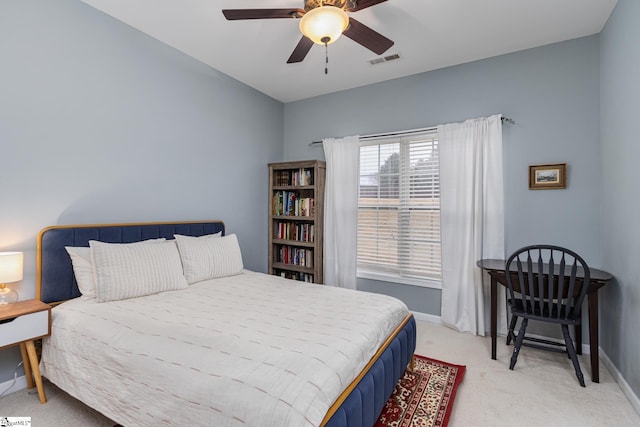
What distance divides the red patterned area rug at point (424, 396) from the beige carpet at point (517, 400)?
66mm

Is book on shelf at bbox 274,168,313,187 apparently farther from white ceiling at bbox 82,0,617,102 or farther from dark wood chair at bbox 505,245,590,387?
dark wood chair at bbox 505,245,590,387

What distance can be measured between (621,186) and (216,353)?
2900 millimetres

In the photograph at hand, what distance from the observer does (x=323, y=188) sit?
3.86 m

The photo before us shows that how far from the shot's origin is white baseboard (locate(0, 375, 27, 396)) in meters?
1.96

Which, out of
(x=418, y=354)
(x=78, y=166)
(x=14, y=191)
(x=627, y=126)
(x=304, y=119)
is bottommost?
(x=418, y=354)

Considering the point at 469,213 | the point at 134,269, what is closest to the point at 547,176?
the point at 469,213

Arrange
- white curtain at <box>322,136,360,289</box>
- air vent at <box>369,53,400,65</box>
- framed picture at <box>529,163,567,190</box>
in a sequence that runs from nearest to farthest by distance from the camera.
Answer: framed picture at <box>529,163,567,190</box> < air vent at <box>369,53,400,65</box> < white curtain at <box>322,136,360,289</box>

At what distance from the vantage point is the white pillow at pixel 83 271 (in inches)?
81.8

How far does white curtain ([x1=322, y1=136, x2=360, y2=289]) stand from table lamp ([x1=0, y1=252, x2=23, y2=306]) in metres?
2.77

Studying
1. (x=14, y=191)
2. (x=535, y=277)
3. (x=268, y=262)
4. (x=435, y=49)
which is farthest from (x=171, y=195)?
(x=535, y=277)

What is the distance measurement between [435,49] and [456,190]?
1398 millimetres

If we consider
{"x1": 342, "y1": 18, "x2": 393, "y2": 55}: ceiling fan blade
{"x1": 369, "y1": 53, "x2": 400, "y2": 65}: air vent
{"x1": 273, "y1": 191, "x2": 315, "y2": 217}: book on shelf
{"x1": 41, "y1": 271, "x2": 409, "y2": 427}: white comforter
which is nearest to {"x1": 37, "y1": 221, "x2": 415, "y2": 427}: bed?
{"x1": 41, "y1": 271, "x2": 409, "y2": 427}: white comforter

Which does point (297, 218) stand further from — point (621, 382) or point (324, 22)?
point (621, 382)

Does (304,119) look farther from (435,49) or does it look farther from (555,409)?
(555,409)
